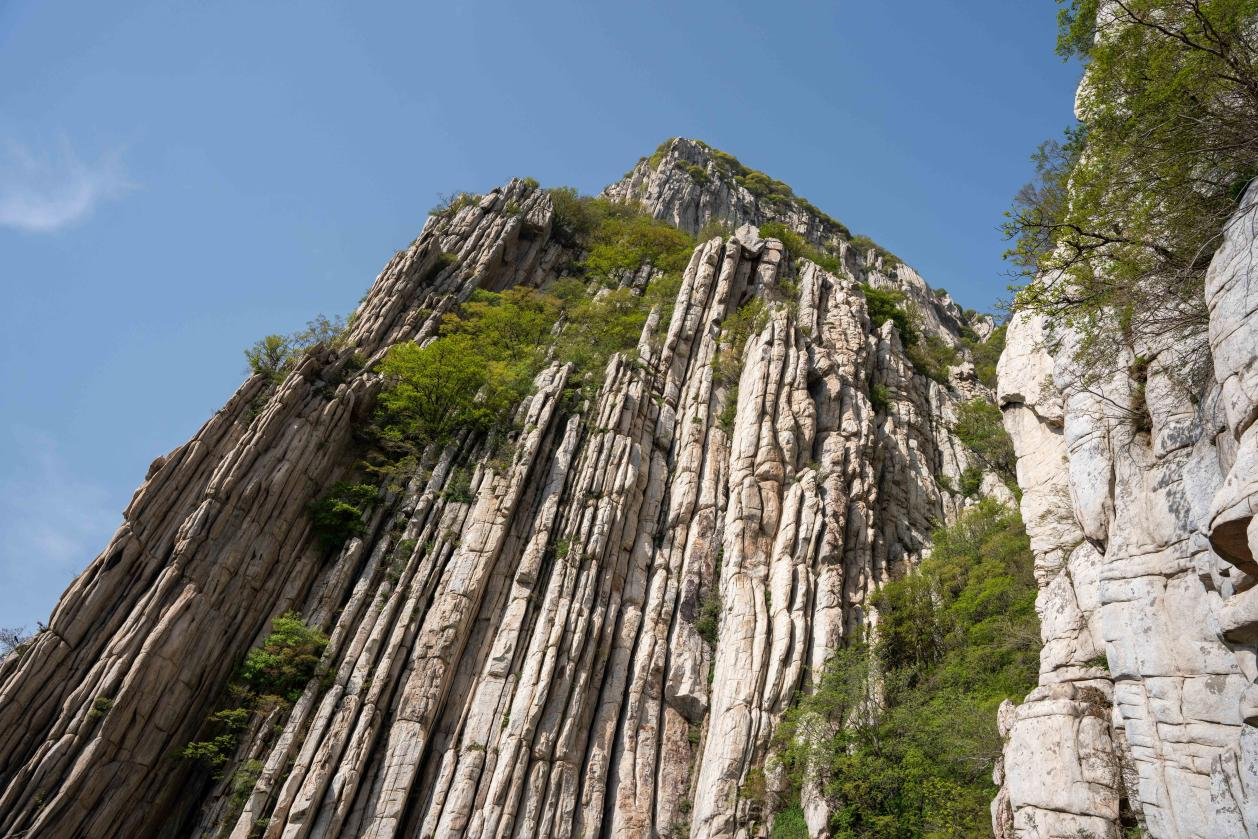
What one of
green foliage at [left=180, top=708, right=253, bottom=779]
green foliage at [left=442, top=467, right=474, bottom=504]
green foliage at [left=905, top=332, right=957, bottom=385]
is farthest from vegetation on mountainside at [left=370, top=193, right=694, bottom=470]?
green foliage at [left=905, top=332, right=957, bottom=385]

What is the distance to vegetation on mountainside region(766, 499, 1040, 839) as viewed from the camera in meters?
20.9

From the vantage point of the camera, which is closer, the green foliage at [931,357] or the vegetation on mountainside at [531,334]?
the vegetation on mountainside at [531,334]

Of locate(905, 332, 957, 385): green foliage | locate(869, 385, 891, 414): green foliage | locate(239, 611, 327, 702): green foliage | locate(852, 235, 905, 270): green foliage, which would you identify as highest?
locate(852, 235, 905, 270): green foliage

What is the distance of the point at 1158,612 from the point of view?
14.1 meters

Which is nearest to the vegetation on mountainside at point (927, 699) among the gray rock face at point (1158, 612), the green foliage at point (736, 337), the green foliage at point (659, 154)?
the gray rock face at point (1158, 612)

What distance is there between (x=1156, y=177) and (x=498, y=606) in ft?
79.4

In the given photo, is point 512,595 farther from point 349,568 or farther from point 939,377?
point 939,377

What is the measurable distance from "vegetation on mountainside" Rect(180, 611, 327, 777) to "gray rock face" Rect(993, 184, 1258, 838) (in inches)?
863

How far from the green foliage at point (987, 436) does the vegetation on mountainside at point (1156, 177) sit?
1649 cm

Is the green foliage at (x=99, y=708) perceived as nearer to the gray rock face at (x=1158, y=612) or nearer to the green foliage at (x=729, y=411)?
the gray rock face at (x=1158, y=612)

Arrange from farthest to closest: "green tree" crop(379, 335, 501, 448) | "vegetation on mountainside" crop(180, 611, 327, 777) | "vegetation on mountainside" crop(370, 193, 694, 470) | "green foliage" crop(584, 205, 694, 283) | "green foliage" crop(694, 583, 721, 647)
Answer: "green foliage" crop(584, 205, 694, 283)
"vegetation on mountainside" crop(370, 193, 694, 470)
"green tree" crop(379, 335, 501, 448)
"green foliage" crop(694, 583, 721, 647)
"vegetation on mountainside" crop(180, 611, 327, 777)

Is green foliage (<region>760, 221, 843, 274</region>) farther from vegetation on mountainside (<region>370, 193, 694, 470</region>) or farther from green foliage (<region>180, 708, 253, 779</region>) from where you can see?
green foliage (<region>180, 708, 253, 779</region>)

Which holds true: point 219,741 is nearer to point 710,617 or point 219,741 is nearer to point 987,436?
point 710,617

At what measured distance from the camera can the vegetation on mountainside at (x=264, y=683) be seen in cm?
2464
